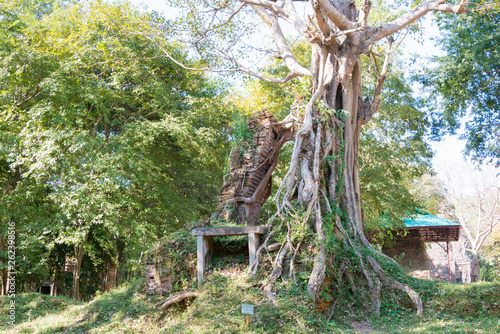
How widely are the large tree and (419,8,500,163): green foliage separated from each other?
9.34 feet

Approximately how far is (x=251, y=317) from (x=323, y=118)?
13.3ft

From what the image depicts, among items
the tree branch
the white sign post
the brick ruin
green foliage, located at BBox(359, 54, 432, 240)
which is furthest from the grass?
green foliage, located at BBox(359, 54, 432, 240)

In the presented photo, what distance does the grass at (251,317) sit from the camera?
500 cm

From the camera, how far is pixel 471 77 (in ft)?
36.2

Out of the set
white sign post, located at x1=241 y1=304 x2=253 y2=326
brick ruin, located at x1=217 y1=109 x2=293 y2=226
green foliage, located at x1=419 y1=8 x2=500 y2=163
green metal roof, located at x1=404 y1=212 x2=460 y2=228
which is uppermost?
green foliage, located at x1=419 y1=8 x2=500 y2=163

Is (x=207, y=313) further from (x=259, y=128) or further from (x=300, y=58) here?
(x=300, y=58)

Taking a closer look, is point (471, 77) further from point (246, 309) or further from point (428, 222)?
point (246, 309)

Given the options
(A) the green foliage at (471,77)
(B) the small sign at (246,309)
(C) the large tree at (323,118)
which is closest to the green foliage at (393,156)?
(A) the green foliage at (471,77)

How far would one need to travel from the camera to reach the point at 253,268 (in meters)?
6.07

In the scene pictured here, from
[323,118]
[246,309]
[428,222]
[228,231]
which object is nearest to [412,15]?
[323,118]

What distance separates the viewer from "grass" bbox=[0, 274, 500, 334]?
16.4 ft

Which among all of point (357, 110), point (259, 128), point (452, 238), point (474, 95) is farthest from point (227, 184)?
point (452, 238)

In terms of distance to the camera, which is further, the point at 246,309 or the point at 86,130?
the point at 86,130

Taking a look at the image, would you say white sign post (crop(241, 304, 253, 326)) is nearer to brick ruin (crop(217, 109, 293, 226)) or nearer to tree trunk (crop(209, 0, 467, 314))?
tree trunk (crop(209, 0, 467, 314))
